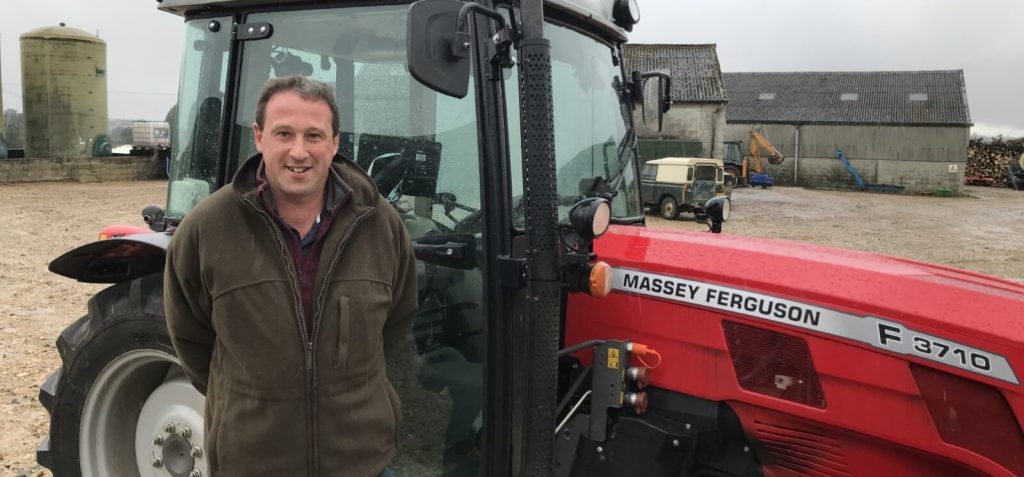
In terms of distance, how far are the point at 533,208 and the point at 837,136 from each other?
3689cm

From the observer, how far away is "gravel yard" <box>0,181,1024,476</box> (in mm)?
4829

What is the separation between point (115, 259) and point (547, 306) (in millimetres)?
1609

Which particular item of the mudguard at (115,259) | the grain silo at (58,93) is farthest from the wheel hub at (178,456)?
the grain silo at (58,93)

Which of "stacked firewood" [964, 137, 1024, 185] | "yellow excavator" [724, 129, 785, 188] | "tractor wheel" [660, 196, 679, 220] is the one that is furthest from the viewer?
"stacked firewood" [964, 137, 1024, 185]

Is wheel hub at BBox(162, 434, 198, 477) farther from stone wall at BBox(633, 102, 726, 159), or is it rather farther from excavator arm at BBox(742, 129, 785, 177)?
excavator arm at BBox(742, 129, 785, 177)

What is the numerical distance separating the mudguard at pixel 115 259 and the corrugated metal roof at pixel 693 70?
2882cm

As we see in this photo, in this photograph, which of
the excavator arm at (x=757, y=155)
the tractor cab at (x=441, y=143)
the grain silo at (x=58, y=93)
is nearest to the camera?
the tractor cab at (x=441, y=143)

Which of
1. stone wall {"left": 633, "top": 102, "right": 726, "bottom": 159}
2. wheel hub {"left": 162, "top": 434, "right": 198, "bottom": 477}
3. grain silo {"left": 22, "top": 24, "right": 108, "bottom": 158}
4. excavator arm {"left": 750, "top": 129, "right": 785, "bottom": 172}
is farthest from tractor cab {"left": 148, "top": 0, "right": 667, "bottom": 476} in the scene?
excavator arm {"left": 750, "top": 129, "right": 785, "bottom": 172}

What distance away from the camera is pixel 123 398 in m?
2.83

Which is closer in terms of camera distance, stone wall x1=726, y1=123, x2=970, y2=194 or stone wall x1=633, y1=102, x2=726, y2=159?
stone wall x1=633, y1=102, x2=726, y2=159

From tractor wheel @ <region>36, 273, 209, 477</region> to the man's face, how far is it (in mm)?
1164

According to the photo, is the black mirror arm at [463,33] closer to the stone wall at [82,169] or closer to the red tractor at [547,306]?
the red tractor at [547,306]

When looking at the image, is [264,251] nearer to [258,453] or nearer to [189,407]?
[258,453]

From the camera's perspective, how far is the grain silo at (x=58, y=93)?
21.9 meters
